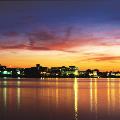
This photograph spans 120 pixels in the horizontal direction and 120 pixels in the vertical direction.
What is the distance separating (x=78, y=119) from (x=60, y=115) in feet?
11.3

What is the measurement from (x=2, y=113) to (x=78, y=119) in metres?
8.75

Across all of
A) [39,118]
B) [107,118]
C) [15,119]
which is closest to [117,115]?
[107,118]

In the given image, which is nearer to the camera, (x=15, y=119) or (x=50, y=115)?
(x=15, y=119)

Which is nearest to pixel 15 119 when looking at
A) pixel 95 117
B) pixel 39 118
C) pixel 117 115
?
pixel 39 118

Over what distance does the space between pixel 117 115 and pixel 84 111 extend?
4.55 metres

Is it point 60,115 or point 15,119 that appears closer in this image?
point 15,119

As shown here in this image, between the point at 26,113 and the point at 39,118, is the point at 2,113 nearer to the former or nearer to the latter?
the point at 26,113

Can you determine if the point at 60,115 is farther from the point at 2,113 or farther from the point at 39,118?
the point at 2,113

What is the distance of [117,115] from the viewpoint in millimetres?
34812

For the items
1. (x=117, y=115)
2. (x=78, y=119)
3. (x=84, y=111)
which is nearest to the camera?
(x=78, y=119)

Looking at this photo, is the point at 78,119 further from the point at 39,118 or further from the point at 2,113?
the point at 2,113

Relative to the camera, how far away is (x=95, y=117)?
3366 cm

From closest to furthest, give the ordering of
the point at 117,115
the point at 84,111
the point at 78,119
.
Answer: the point at 78,119 → the point at 117,115 → the point at 84,111

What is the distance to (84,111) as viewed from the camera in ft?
126
